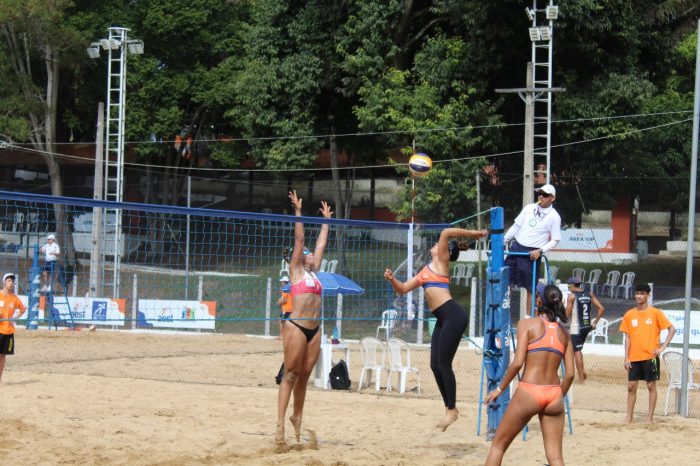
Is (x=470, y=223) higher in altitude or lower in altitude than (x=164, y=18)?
lower

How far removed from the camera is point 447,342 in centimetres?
830

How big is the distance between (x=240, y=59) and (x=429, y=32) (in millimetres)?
9375

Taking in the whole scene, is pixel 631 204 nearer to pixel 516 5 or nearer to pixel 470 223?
pixel 470 223

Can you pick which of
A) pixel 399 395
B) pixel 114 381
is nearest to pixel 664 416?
pixel 399 395

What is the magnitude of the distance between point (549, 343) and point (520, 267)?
2423 millimetres

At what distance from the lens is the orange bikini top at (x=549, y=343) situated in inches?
269

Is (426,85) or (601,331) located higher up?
(426,85)

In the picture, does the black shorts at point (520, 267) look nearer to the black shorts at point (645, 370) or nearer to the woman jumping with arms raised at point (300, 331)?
the woman jumping with arms raised at point (300, 331)

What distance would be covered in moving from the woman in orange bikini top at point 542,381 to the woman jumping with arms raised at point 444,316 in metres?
1.40

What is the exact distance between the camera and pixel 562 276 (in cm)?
2359

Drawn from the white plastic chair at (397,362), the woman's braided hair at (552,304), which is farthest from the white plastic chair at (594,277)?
the woman's braided hair at (552,304)

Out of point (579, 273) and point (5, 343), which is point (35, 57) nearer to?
point (579, 273)

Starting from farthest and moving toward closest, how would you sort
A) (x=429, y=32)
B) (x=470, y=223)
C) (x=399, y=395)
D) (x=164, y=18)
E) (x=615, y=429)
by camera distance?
(x=164, y=18)
(x=429, y=32)
(x=470, y=223)
(x=399, y=395)
(x=615, y=429)

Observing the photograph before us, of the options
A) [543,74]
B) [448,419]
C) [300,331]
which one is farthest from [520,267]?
[543,74]
